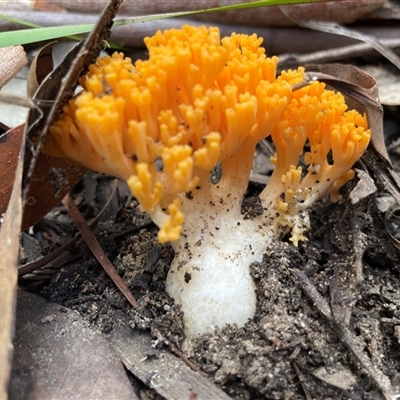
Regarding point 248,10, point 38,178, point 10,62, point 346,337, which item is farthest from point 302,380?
point 248,10

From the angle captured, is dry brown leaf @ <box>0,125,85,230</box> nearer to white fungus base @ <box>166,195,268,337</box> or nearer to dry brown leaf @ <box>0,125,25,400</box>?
dry brown leaf @ <box>0,125,25,400</box>

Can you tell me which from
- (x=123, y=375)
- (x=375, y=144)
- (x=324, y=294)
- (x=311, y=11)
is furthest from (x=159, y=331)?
(x=311, y=11)

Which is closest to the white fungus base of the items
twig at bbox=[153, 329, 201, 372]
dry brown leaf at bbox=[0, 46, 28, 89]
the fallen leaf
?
twig at bbox=[153, 329, 201, 372]

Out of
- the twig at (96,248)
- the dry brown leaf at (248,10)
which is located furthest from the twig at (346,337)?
the dry brown leaf at (248,10)

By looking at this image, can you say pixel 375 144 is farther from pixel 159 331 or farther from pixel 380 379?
pixel 159 331

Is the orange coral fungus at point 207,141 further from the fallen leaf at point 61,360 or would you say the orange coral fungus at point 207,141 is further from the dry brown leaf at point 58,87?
the fallen leaf at point 61,360

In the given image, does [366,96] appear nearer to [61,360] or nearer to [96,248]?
[96,248]
